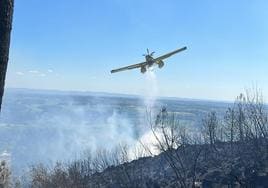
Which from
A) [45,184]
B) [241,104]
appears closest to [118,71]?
[45,184]

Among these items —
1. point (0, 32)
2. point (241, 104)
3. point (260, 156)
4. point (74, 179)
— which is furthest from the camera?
point (241, 104)

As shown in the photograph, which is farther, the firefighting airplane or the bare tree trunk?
the firefighting airplane

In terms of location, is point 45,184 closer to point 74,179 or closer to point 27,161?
point 74,179

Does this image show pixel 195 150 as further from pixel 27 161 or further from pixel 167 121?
pixel 27 161

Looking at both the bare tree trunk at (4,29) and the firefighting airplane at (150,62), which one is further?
the firefighting airplane at (150,62)

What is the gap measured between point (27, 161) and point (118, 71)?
7298 inches

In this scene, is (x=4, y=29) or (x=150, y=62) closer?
(x=4, y=29)

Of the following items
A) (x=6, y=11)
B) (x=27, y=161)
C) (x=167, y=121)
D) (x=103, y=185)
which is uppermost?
(x=6, y=11)

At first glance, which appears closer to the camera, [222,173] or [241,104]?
[222,173]

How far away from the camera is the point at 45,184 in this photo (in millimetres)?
57156

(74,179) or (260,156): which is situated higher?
(260,156)

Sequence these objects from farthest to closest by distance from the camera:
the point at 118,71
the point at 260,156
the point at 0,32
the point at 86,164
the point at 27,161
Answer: the point at 27,161, the point at 86,164, the point at 260,156, the point at 118,71, the point at 0,32

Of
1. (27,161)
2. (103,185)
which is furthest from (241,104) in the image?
(27,161)

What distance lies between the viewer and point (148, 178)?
57.9 m
